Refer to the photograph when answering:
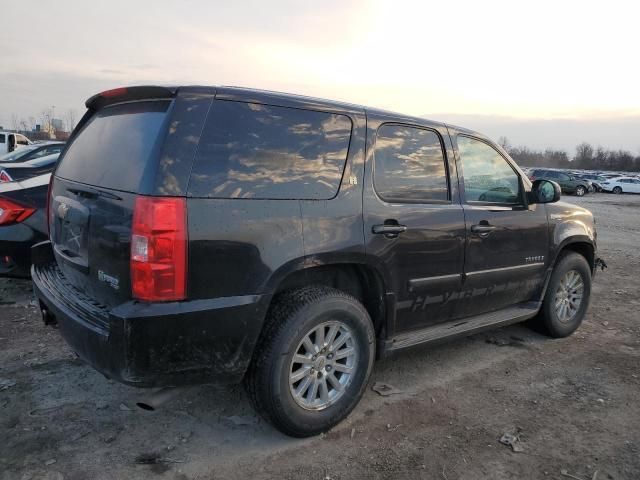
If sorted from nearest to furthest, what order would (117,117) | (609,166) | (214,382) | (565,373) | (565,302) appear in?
(214,382), (117,117), (565,373), (565,302), (609,166)

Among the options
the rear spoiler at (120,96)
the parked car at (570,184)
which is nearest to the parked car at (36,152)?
Answer: the rear spoiler at (120,96)

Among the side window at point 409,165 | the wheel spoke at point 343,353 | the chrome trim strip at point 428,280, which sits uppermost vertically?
the side window at point 409,165

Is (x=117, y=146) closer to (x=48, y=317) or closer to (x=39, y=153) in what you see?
(x=48, y=317)

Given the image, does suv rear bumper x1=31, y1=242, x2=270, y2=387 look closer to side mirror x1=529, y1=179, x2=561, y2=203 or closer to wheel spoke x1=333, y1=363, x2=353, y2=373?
wheel spoke x1=333, y1=363, x2=353, y2=373

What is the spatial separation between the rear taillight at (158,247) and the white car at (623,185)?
150 ft

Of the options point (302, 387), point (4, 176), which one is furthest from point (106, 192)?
point (4, 176)

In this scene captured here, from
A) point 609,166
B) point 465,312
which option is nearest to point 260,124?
point 465,312

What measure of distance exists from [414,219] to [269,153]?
44.8 inches

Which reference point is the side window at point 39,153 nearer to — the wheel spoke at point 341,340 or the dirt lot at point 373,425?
the dirt lot at point 373,425

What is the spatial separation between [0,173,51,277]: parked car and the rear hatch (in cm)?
192

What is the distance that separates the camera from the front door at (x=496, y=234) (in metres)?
3.89

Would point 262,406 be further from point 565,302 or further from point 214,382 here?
point 565,302

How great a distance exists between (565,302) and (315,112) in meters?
3.34

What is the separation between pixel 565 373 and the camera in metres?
4.16
